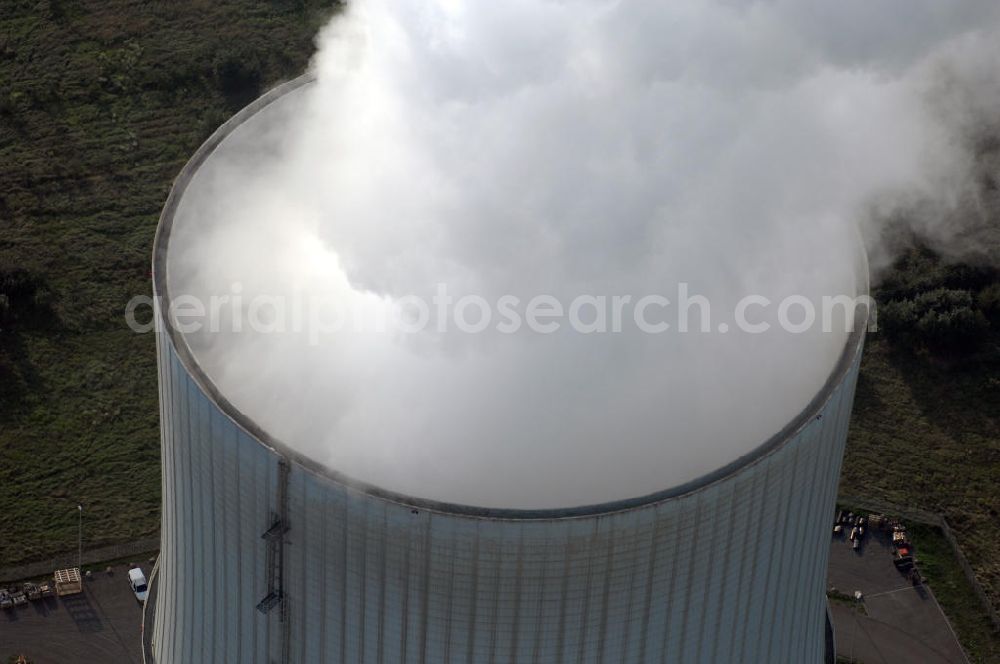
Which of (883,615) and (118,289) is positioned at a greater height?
→ (118,289)

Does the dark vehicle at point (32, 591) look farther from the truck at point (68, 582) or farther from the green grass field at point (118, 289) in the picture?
the green grass field at point (118, 289)

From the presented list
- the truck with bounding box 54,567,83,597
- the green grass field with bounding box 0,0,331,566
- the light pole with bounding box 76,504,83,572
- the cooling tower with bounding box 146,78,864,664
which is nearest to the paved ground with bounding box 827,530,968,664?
the cooling tower with bounding box 146,78,864,664

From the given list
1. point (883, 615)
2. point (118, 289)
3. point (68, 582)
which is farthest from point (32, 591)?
point (883, 615)

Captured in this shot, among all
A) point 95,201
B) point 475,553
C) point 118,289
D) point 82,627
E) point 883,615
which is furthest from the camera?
point 95,201

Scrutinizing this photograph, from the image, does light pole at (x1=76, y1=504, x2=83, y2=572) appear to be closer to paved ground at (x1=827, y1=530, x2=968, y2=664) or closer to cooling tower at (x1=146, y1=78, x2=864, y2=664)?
cooling tower at (x1=146, y1=78, x2=864, y2=664)

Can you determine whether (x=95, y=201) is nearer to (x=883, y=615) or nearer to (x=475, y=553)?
(x=883, y=615)

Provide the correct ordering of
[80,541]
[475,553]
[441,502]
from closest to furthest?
1. [441,502]
2. [475,553]
3. [80,541]
